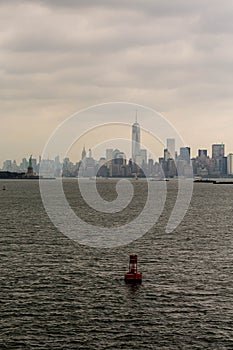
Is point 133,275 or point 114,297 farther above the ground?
point 133,275

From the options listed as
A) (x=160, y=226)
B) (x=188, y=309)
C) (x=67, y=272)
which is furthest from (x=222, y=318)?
(x=160, y=226)

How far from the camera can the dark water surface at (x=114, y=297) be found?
39.0 m

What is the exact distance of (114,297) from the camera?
161 ft

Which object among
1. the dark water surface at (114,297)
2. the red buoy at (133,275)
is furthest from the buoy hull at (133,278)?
the dark water surface at (114,297)

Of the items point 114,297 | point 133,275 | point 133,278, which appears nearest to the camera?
point 114,297

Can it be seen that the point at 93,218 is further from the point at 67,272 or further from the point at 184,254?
the point at 67,272

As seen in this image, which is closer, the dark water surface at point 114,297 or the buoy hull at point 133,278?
the dark water surface at point 114,297

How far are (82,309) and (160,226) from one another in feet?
219

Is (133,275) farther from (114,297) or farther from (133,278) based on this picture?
(114,297)

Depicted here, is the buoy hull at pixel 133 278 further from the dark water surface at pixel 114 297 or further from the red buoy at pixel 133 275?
the dark water surface at pixel 114 297

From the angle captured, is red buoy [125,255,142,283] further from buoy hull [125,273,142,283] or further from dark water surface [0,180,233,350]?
dark water surface [0,180,233,350]

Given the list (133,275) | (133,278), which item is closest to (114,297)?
(133,278)

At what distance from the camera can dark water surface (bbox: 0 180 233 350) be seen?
39.0 meters

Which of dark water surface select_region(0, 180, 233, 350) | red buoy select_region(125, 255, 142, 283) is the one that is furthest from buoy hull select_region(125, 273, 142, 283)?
dark water surface select_region(0, 180, 233, 350)
